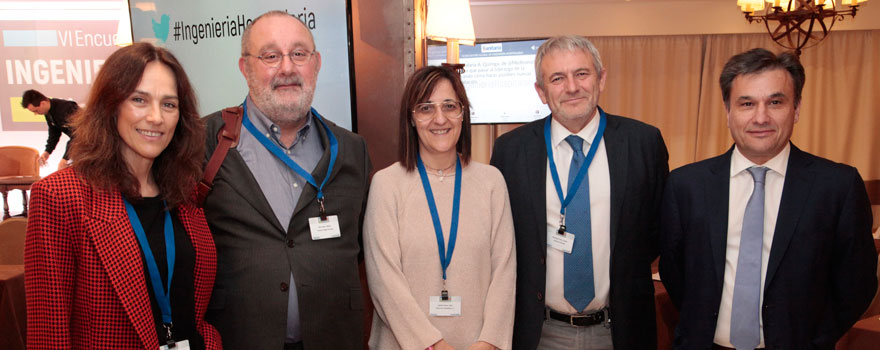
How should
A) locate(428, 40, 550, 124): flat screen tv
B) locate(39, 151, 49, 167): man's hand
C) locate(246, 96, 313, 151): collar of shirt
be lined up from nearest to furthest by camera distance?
locate(246, 96, 313, 151): collar of shirt → locate(428, 40, 550, 124): flat screen tv → locate(39, 151, 49, 167): man's hand

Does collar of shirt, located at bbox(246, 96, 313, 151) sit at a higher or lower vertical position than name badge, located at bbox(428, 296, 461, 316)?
higher

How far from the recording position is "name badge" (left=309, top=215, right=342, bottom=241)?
197 centimetres

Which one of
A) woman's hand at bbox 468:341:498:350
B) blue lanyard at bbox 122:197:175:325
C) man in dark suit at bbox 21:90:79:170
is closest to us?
blue lanyard at bbox 122:197:175:325

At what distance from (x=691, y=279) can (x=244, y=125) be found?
1.72m

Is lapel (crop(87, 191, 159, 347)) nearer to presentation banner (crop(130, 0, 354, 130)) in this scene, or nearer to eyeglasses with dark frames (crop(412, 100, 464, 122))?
eyeglasses with dark frames (crop(412, 100, 464, 122))

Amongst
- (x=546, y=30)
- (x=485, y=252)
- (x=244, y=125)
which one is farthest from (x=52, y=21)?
(x=485, y=252)

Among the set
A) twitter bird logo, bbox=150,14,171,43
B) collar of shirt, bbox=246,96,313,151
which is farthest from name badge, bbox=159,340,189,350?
twitter bird logo, bbox=150,14,171,43

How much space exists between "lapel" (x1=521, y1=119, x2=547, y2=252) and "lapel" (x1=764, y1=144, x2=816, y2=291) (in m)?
0.76

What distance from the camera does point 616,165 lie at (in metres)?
2.19

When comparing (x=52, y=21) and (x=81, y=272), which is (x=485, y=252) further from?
(x=52, y=21)

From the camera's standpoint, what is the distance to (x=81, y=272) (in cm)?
153

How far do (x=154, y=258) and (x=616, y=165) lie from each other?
164cm

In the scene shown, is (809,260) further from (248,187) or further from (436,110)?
(248,187)

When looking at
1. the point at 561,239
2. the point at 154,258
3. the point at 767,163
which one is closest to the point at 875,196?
the point at 767,163
